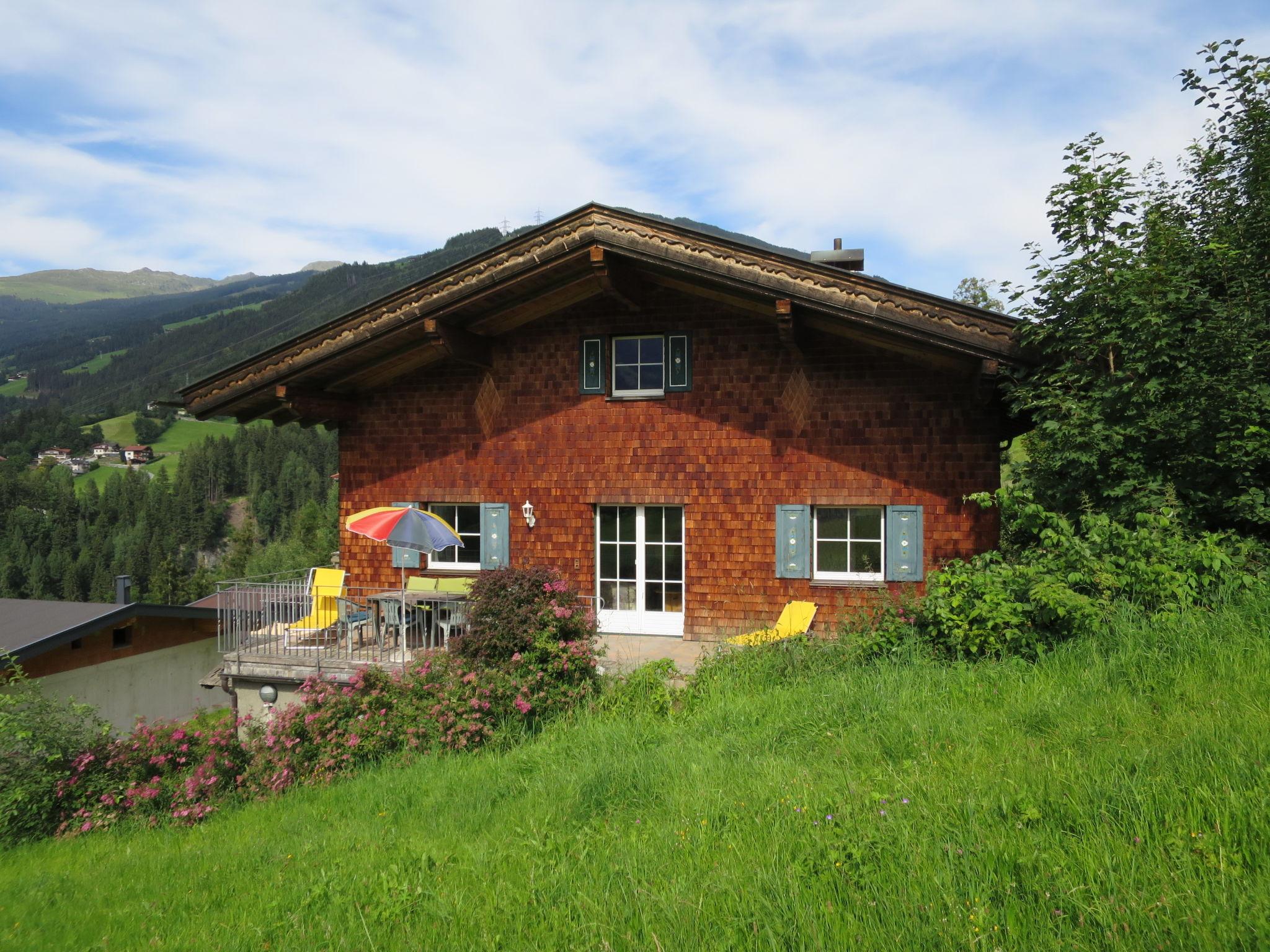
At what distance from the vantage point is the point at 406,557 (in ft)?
35.6

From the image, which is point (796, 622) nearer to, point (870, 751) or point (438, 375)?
point (870, 751)

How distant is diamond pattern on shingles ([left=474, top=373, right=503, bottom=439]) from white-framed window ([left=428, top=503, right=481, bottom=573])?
3.58 ft

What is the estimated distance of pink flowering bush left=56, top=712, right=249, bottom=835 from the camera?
23.6 ft

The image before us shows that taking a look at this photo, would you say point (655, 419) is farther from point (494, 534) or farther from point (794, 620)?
point (794, 620)

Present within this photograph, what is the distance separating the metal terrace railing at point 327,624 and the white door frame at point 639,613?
A: 6.84 ft

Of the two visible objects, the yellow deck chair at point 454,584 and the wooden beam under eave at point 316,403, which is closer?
the yellow deck chair at point 454,584

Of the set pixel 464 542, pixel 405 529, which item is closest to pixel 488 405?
pixel 464 542

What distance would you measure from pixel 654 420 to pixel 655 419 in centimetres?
1

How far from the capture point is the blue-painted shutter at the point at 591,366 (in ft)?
34.3

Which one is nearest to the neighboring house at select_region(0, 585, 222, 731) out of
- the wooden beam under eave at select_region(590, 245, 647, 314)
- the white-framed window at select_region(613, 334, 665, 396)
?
the white-framed window at select_region(613, 334, 665, 396)

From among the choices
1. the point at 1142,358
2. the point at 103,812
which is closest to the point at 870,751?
the point at 1142,358

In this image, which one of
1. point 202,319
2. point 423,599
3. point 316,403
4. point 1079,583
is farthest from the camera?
point 202,319

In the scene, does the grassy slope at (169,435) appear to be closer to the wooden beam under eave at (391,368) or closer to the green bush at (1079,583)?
the wooden beam under eave at (391,368)

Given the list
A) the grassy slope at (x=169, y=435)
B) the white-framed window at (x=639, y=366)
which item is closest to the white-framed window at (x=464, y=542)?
the white-framed window at (x=639, y=366)
